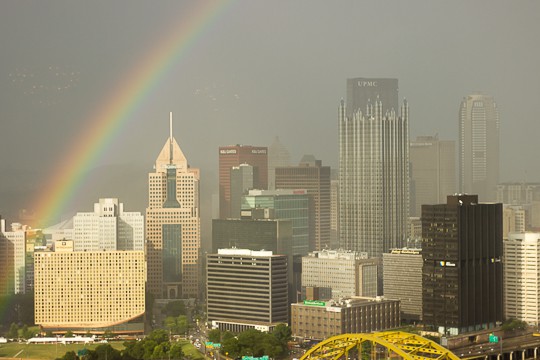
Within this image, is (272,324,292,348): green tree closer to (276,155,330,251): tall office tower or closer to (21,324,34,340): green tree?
(21,324,34,340): green tree

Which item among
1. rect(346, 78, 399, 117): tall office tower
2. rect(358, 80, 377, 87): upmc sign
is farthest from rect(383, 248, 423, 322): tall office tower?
rect(358, 80, 377, 87): upmc sign

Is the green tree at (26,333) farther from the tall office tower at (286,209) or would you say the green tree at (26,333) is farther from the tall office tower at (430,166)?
the tall office tower at (430,166)

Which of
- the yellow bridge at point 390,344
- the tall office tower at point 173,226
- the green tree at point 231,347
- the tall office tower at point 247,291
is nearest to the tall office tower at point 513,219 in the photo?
the tall office tower at point 247,291

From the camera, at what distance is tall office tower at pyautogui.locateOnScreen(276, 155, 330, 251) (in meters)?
40.5

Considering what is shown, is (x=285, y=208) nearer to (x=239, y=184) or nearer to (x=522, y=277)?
(x=239, y=184)

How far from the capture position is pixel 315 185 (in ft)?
143

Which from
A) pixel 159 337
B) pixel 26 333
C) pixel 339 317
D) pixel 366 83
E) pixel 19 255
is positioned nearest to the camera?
pixel 159 337

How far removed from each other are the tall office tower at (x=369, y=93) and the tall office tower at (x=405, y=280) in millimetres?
10232

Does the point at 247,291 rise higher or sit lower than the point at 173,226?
lower

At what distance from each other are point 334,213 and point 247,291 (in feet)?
38.8

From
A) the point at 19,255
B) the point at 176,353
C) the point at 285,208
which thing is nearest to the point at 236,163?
the point at 285,208

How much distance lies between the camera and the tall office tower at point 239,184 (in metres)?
38.7

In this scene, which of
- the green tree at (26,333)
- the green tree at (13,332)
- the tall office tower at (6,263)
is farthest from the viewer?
the tall office tower at (6,263)

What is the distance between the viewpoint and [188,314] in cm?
3209
